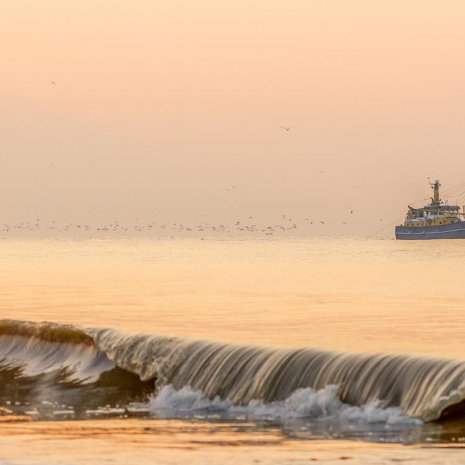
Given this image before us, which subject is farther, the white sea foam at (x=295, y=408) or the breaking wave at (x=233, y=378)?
the breaking wave at (x=233, y=378)

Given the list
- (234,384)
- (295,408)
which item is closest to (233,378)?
(234,384)

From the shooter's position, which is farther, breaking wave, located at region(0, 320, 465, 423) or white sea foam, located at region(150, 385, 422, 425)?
breaking wave, located at region(0, 320, 465, 423)

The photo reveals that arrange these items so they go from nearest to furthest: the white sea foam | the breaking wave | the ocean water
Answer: the ocean water
the white sea foam
the breaking wave

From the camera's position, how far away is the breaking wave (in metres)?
24.9

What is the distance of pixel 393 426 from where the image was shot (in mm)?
23281

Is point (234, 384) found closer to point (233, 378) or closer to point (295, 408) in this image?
point (233, 378)

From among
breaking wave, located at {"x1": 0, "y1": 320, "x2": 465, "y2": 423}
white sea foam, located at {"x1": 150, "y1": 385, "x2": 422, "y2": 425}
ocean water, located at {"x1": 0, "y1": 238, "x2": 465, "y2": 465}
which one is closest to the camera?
ocean water, located at {"x1": 0, "y1": 238, "x2": 465, "y2": 465}

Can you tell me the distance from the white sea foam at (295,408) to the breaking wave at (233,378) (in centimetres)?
2

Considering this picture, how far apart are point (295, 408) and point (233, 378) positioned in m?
3.20

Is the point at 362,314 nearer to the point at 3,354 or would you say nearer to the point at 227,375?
the point at 3,354

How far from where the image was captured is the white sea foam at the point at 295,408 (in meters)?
24.3

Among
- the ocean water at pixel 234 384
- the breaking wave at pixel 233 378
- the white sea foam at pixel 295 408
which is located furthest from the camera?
the breaking wave at pixel 233 378

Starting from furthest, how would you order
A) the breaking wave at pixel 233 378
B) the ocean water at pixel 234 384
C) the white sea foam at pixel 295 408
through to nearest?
the breaking wave at pixel 233 378
the white sea foam at pixel 295 408
the ocean water at pixel 234 384

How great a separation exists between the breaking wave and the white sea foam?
0.02 metres
